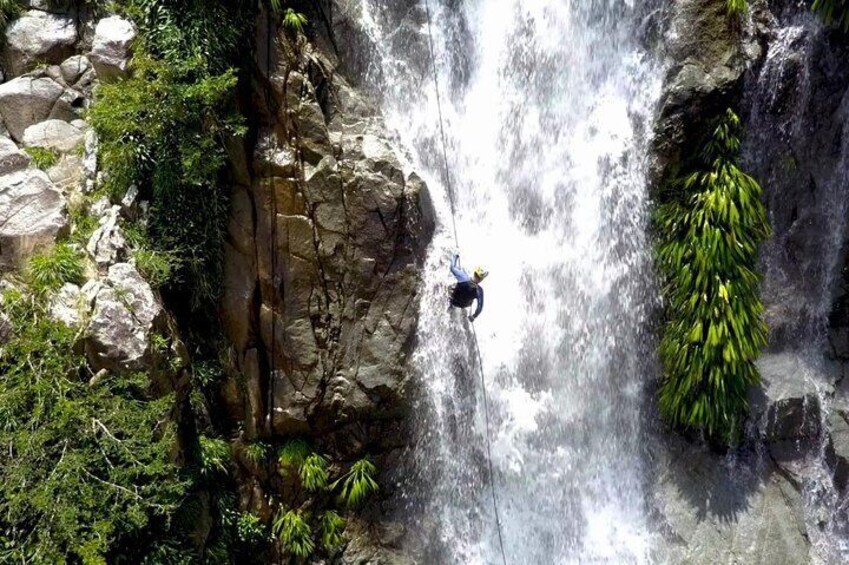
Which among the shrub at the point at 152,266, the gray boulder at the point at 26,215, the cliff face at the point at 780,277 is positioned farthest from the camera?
the cliff face at the point at 780,277

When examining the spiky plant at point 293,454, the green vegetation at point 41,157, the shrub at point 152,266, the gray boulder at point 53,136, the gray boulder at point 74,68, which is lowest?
the spiky plant at point 293,454

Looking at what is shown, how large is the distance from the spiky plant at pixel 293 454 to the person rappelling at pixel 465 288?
354 cm

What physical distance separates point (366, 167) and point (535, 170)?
3117mm

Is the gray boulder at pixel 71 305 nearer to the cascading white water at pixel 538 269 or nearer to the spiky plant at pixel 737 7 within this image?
the cascading white water at pixel 538 269

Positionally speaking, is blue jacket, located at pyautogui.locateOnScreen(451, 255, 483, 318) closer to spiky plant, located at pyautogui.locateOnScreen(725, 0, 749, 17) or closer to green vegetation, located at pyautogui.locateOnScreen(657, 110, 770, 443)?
green vegetation, located at pyautogui.locateOnScreen(657, 110, 770, 443)

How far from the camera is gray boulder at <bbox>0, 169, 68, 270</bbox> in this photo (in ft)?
27.9

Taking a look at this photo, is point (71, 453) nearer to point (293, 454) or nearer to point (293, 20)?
point (293, 454)

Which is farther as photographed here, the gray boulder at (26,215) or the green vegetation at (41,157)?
the green vegetation at (41,157)

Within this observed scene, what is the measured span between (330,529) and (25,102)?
8358 millimetres

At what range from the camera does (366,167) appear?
32.7ft

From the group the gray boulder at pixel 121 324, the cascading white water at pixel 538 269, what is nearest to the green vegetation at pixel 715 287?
the cascading white water at pixel 538 269

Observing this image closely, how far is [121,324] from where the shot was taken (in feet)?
27.2

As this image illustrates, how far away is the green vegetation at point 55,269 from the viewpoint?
8242mm

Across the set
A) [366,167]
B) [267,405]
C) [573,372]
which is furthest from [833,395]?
[267,405]
